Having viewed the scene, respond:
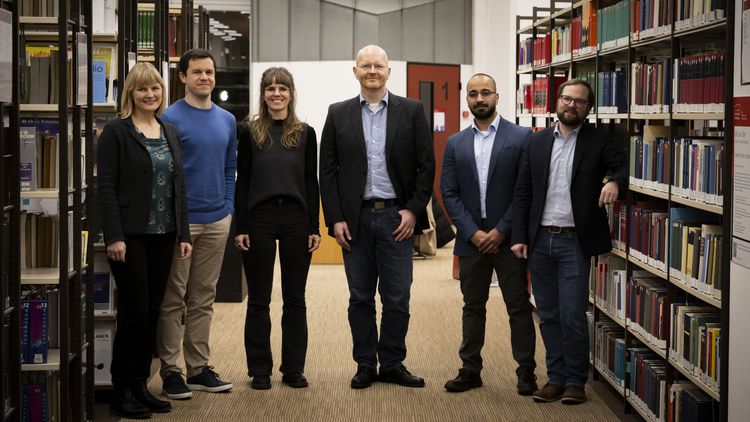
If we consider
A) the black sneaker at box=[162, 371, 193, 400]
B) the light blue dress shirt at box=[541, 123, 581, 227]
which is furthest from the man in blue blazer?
the black sneaker at box=[162, 371, 193, 400]

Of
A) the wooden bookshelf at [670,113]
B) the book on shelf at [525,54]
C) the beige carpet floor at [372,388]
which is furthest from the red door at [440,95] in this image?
the wooden bookshelf at [670,113]

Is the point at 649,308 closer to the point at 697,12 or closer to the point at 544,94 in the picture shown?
the point at 697,12

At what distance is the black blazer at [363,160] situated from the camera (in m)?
4.82

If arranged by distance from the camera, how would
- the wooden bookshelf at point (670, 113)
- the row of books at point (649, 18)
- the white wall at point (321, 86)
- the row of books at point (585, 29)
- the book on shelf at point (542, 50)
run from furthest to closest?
the white wall at point (321, 86), the book on shelf at point (542, 50), the row of books at point (585, 29), the row of books at point (649, 18), the wooden bookshelf at point (670, 113)

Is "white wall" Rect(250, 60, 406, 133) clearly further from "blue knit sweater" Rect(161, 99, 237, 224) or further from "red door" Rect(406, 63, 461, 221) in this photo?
"blue knit sweater" Rect(161, 99, 237, 224)

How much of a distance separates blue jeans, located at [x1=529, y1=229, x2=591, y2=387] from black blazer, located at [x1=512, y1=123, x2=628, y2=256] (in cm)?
7

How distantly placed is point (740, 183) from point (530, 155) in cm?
149

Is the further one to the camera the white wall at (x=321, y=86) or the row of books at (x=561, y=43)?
the white wall at (x=321, y=86)

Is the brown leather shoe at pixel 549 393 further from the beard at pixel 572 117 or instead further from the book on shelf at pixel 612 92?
the book on shelf at pixel 612 92

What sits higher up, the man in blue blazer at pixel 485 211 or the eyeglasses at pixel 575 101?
the eyeglasses at pixel 575 101

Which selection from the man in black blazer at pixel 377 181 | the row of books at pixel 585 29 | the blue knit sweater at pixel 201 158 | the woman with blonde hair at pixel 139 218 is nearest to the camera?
the woman with blonde hair at pixel 139 218

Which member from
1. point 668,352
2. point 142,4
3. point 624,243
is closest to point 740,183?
point 668,352

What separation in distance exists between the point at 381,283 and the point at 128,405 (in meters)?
1.36

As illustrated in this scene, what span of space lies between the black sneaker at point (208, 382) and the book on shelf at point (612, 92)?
7.84 ft
